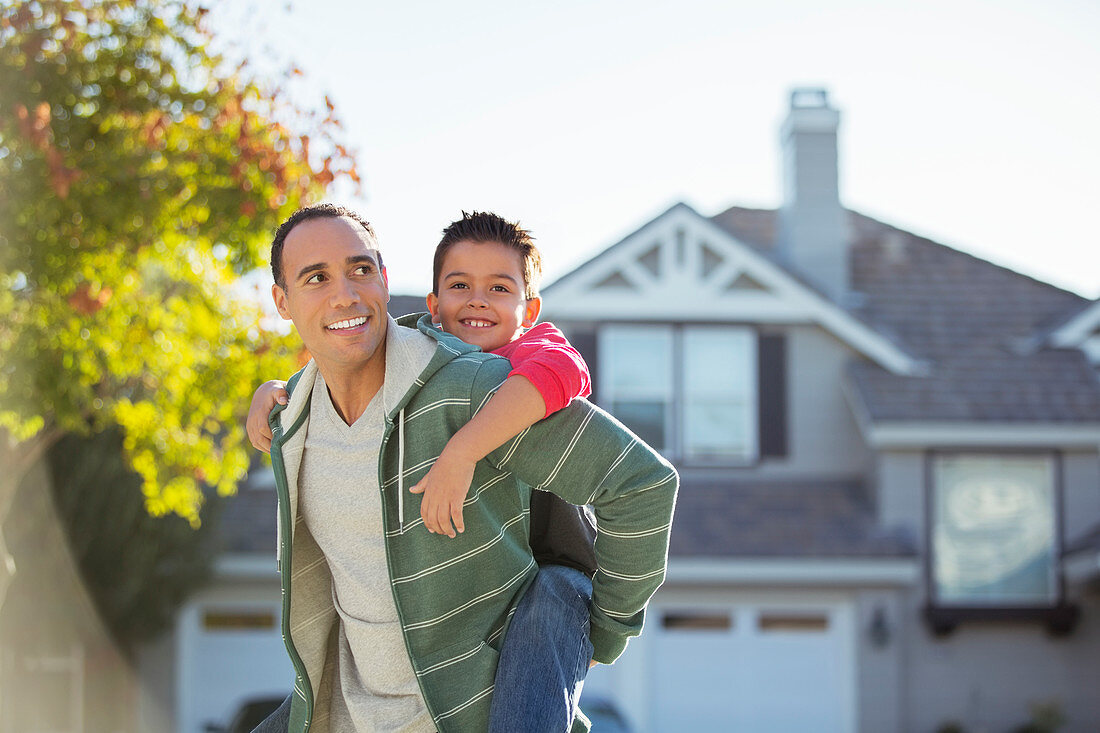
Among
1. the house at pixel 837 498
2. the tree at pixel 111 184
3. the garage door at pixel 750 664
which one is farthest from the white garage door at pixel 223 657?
the tree at pixel 111 184

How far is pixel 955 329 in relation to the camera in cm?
1767

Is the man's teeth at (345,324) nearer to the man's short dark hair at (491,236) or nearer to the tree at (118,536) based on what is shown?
the man's short dark hair at (491,236)

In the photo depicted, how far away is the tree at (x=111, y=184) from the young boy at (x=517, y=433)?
4.79 metres

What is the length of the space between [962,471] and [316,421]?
1480cm

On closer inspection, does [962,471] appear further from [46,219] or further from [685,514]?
[46,219]

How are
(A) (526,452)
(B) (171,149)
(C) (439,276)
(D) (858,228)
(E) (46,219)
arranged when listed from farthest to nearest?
(D) (858,228), (B) (171,149), (E) (46,219), (C) (439,276), (A) (526,452)

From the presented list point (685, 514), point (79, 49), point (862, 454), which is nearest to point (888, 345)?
point (862, 454)

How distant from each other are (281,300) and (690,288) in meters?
14.1

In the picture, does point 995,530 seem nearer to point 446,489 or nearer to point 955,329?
A: point 955,329

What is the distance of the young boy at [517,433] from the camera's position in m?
2.56

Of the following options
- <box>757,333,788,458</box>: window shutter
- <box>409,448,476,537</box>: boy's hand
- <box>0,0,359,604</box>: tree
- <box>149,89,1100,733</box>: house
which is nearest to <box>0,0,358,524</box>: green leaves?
<box>0,0,359,604</box>: tree

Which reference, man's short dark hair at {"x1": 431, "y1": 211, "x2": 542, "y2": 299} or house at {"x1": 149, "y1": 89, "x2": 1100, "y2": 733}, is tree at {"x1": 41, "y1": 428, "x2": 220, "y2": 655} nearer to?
house at {"x1": 149, "y1": 89, "x2": 1100, "y2": 733}

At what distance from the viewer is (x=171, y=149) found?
821cm

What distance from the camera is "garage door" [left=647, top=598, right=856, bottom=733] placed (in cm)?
1625
